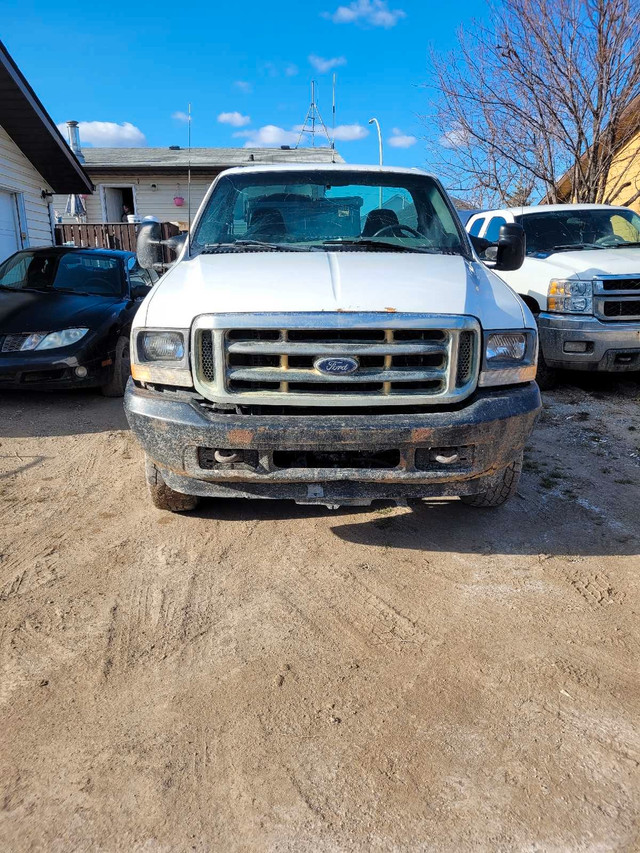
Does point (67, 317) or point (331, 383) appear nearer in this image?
point (331, 383)

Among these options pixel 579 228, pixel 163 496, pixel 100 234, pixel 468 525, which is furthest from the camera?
pixel 100 234

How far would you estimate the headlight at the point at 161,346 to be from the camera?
10.3 feet

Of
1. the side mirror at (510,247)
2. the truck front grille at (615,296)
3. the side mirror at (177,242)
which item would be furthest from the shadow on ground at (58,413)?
the truck front grille at (615,296)

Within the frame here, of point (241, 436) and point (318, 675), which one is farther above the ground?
point (241, 436)

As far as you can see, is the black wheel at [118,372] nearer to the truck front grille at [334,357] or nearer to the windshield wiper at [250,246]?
the windshield wiper at [250,246]

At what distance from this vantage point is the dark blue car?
19.8ft

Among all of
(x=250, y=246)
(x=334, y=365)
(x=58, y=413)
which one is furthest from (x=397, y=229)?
(x=58, y=413)

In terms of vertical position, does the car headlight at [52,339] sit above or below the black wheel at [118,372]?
above

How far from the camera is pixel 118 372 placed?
6609 millimetres

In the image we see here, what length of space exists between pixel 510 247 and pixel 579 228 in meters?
4.31

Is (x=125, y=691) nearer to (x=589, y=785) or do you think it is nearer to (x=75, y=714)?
(x=75, y=714)

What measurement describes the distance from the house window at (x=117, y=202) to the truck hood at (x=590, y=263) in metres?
18.3

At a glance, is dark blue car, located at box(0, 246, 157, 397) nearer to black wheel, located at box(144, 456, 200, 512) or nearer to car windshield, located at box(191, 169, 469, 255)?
car windshield, located at box(191, 169, 469, 255)

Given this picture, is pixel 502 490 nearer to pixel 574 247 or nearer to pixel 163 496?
pixel 163 496
